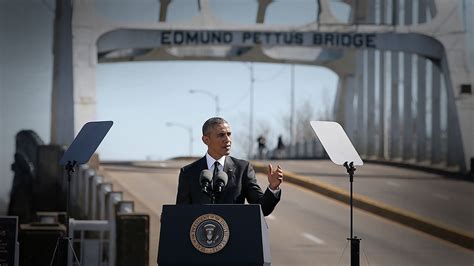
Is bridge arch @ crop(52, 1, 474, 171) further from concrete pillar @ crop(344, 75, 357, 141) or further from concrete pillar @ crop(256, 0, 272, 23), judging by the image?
concrete pillar @ crop(344, 75, 357, 141)

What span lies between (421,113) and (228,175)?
43307 mm

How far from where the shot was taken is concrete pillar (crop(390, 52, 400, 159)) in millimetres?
52469

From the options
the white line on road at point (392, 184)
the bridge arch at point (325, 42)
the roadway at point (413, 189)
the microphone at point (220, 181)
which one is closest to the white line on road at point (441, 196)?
the roadway at point (413, 189)

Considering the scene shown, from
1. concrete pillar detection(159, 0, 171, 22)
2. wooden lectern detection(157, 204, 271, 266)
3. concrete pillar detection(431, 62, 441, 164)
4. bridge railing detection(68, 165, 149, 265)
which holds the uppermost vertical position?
concrete pillar detection(159, 0, 171, 22)

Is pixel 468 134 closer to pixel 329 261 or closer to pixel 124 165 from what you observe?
pixel 124 165

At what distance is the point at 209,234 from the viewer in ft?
24.3

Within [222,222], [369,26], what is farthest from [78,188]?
[222,222]

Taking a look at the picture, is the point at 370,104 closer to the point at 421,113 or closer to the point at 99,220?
the point at 421,113

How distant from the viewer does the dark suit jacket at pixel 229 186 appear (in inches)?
320

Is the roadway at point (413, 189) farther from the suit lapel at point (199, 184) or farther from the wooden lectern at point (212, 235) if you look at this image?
the wooden lectern at point (212, 235)

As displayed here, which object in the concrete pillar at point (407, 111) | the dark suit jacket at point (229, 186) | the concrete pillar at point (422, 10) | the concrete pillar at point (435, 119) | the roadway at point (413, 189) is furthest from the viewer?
the concrete pillar at point (422, 10)

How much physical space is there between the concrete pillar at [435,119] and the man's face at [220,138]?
3868 cm

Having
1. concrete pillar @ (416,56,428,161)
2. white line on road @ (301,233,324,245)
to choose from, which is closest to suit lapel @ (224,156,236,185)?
white line on road @ (301,233,324,245)

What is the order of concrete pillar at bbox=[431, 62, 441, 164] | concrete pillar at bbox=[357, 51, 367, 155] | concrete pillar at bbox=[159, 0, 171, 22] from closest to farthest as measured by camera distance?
concrete pillar at bbox=[431, 62, 441, 164] → concrete pillar at bbox=[159, 0, 171, 22] → concrete pillar at bbox=[357, 51, 367, 155]
